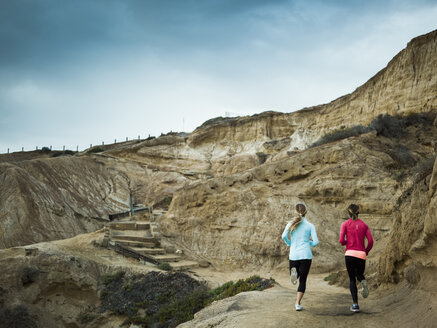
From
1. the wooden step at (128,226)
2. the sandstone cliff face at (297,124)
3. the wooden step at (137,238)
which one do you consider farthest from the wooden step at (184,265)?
the sandstone cliff face at (297,124)

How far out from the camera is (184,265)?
585 inches

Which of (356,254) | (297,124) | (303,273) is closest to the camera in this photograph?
(356,254)

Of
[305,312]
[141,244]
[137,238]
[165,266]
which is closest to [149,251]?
[141,244]

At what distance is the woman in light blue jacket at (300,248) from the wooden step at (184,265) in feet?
30.7

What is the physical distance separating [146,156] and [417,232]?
135ft

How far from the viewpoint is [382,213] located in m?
13.7

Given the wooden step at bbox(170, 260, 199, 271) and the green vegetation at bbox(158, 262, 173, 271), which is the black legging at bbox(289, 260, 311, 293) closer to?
the green vegetation at bbox(158, 262, 173, 271)

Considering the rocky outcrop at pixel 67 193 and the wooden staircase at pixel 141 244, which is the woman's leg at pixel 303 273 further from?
the rocky outcrop at pixel 67 193

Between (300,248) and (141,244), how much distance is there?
40.6 feet

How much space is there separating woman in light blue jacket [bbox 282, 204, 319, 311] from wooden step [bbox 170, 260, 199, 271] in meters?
9.37

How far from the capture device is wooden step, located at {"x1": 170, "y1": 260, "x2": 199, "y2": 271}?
47.9ft

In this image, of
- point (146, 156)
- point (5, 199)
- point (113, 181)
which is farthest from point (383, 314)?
point (146, 156)

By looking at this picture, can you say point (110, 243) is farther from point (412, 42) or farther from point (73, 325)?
point (412, 42)

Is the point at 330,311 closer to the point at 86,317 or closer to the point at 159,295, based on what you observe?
the point at 159,295
